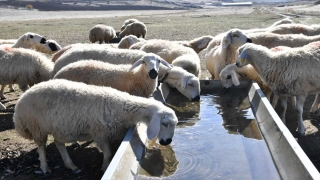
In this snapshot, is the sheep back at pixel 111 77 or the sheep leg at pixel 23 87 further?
the sheep leg at pixel 23 87

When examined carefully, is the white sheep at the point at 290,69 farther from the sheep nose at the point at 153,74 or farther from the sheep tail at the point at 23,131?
the sheep tail at the point at 23,131

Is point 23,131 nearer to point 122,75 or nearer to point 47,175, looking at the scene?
point 47,175

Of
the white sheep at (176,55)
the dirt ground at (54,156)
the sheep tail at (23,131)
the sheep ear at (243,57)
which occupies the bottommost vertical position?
the dirt ground at (54,156)

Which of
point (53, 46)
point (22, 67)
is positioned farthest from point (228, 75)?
point (53, 46)

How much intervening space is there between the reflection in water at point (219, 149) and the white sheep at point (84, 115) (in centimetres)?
49

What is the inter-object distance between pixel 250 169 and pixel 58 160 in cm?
297

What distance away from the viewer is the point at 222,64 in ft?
32.9

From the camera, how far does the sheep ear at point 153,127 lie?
5.23 m

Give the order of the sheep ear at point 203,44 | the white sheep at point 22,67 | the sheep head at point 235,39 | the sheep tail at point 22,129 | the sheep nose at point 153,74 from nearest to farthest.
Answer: the sheep tail at point 22,129 → the sheep nose at point 153,74 → the white sheep at point 22,67 → the sheep head at point 235,39 → the sheep ear at point 203,44

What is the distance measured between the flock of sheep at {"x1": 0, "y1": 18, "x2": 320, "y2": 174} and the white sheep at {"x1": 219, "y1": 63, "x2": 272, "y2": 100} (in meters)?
0.02

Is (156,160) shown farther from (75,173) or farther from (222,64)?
(222,64)

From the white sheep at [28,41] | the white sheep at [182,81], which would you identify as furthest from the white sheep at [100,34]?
the white sheep at [182,81]

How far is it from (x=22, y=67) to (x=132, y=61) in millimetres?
2447

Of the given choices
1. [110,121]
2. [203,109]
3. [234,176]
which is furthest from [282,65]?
[110,121]
